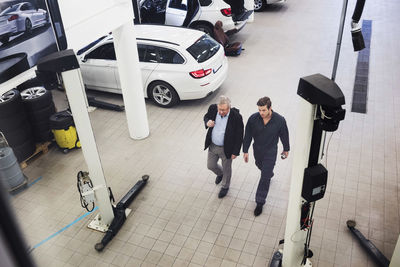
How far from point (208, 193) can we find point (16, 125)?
11.9 feet

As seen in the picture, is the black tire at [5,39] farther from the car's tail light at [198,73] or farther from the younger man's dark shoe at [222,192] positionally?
the younger man's dark shoe at [222,192]

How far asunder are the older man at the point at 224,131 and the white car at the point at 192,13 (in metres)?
6.53

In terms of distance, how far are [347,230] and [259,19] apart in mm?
10205

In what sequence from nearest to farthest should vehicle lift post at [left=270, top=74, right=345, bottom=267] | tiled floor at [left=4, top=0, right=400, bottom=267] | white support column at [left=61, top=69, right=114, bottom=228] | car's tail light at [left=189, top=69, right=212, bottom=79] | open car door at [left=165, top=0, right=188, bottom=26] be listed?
vehicle lift post at [left=270, top=74, right=345, bottom=267]
white support column at [left=61, top=69, right=114, bottom=228]
tiled floor at [left=4, top=0, right=400, bottom=267]
car's tail light at [left=189, top=69, right=212, bottom=79]
open car door at [left=165, top=0, right=188, bottom=26]

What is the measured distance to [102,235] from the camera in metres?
5.52

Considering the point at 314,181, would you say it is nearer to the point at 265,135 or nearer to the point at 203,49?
the point at 265,135

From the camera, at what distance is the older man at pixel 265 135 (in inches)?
199

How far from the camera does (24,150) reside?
22.6 ft

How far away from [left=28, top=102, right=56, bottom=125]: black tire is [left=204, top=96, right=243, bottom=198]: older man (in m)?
3.44

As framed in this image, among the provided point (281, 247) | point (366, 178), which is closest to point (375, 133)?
point (366, 178)

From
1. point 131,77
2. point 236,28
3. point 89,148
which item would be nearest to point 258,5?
→ point 236,28

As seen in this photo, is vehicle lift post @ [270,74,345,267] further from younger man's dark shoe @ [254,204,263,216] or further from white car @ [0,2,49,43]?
white car @ [0,2,49,43]

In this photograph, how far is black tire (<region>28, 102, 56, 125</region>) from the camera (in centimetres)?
708

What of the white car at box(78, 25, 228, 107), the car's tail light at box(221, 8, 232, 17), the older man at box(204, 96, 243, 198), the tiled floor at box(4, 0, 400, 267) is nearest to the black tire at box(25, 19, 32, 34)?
the tiled floor at box(4, 0, 400, 267)
